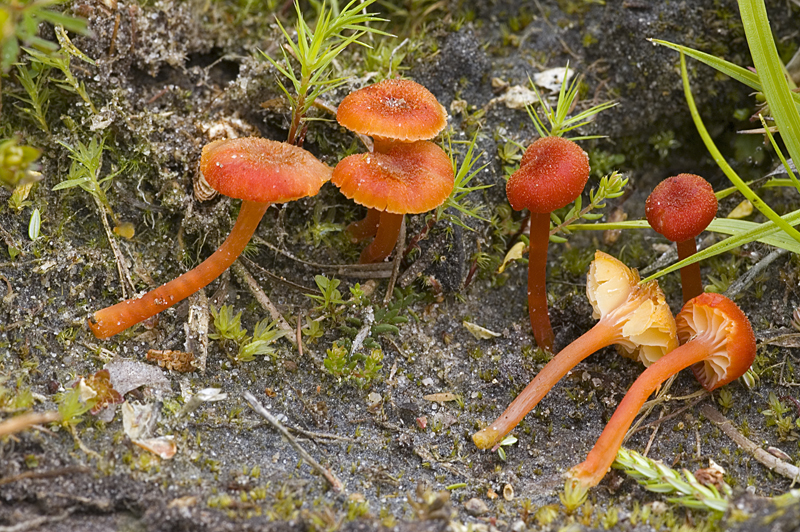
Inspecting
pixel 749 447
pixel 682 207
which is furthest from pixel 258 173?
pixel 749 447

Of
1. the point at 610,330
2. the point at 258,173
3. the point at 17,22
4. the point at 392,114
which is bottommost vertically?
the point at 610,330

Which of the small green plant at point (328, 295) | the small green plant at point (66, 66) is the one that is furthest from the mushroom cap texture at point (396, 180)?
the small green plant at point (66, 66)

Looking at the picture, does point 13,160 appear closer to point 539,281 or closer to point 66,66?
point 66,66

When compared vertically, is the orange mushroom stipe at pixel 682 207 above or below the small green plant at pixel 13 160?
below

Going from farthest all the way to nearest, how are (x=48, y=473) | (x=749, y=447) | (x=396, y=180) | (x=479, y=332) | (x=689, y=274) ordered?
1. (x=479, y=332)
2. (x=689, y=274)
3. (x=749, y=447)
4. (x=396, y=180)
5. (x=48, y=473)

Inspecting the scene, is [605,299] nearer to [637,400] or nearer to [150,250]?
[637,400]

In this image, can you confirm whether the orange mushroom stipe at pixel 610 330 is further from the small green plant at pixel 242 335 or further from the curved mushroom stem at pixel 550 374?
the small green plant at pixel 242 335

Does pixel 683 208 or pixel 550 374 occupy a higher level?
pixel 683 208
